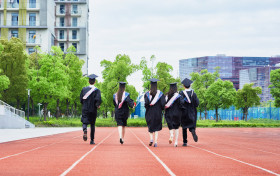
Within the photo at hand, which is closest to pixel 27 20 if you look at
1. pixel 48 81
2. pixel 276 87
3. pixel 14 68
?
pixel 48 81

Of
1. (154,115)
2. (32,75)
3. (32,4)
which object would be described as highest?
(32,4)

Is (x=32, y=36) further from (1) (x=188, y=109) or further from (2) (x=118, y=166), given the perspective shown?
(2) (x=118, y=166)

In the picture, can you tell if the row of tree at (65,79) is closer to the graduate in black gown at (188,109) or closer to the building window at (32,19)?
the building window at (32,19)

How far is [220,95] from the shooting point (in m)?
66.3

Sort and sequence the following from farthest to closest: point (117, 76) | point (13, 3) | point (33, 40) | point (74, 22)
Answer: point (74, 22)
point (33, 40)
point (13, 3)
point (117, 76)

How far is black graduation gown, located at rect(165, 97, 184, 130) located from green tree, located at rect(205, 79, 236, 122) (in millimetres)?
53308

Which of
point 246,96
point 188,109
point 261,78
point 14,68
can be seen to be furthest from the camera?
point 261,78

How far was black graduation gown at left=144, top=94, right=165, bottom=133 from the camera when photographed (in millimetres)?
13164

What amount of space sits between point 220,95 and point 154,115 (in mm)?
54508

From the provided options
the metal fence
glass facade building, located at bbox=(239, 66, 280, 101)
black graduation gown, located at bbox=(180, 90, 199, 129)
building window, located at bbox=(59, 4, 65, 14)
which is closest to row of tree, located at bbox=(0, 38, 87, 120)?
black graduation gown, located at bbox=(180, 90, 199, 129)

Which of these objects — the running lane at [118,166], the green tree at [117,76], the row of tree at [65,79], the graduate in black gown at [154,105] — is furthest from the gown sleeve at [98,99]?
the green tree at [117,76]

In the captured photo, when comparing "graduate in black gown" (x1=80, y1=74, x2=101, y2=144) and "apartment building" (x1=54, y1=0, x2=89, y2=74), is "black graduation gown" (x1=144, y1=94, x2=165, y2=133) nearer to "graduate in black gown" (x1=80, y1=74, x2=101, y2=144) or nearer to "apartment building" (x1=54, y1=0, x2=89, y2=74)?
"graduate in black gown" (x1=80, y1=74, x2=101, y2=144)

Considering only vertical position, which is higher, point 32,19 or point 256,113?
point 32,19

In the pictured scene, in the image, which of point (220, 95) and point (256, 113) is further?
point (256, 113)
